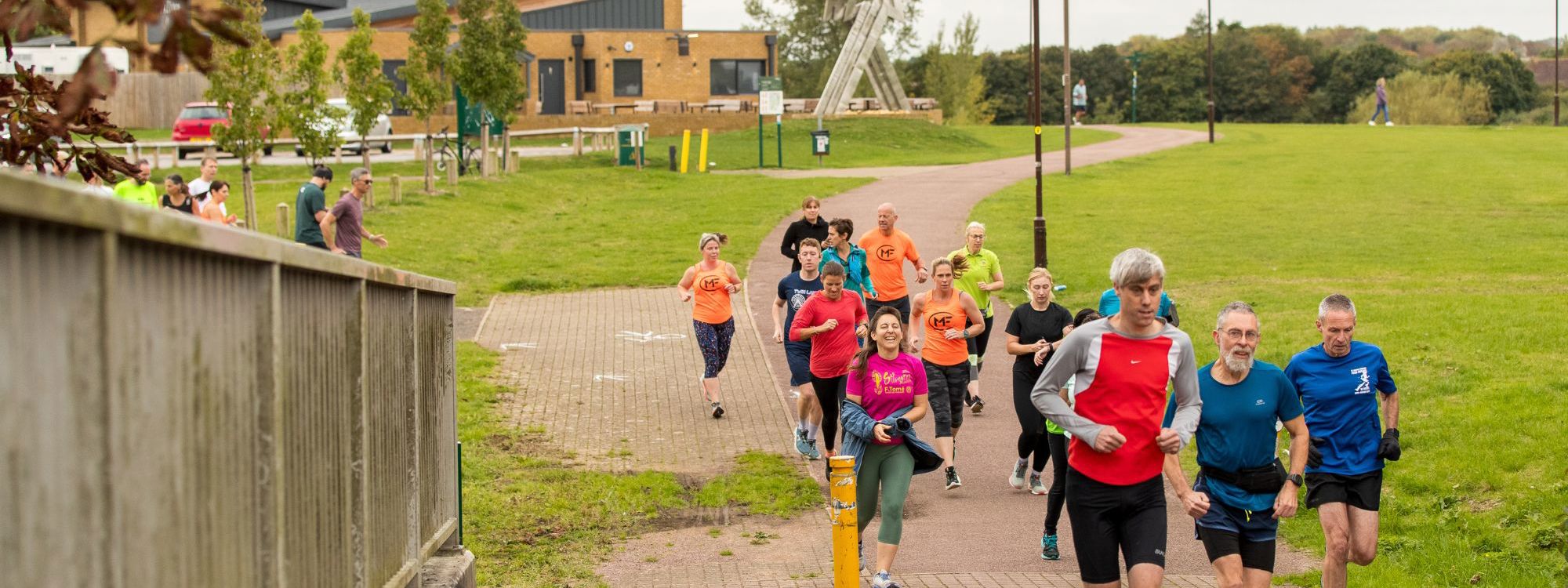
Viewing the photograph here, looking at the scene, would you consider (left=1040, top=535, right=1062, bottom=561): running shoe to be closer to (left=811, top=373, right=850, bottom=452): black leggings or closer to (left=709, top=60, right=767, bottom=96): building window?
(left=811, top=373, right=850, bottom=452): black leggings

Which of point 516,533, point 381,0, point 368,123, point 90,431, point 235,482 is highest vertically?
point 381,0

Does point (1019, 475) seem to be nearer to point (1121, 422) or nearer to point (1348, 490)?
point (1348, 490)

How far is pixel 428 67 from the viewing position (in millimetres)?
31781

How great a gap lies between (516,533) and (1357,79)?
94.5m

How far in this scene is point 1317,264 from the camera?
23469 millimetres

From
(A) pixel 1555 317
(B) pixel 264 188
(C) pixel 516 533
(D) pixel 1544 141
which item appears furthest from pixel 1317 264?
(D) pixel 1544 141

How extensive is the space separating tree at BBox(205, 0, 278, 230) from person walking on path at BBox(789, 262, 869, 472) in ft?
47.6

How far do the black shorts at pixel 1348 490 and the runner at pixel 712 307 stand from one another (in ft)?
22.9

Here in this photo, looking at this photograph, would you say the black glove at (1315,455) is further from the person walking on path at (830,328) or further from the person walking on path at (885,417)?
the person walking on path at (830,328)

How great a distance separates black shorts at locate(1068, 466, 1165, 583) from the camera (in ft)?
21.0

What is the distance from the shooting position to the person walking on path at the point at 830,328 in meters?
11.1

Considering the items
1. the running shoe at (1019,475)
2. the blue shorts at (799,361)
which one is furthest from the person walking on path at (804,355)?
the running shoe at (1019,475)

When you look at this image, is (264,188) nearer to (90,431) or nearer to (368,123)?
(368,123)

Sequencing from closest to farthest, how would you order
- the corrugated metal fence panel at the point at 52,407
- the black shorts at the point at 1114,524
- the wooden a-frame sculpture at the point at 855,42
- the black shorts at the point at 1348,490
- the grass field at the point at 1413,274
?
the corrugated metal fence panel at the point at 52,407, the black shorts at the point at 1114,524, the black shorts at the point at 1348,490, the grass field at the point at 1413,274, the wooden a-frame sculpture at the point at 855,42
